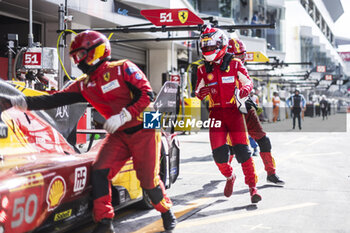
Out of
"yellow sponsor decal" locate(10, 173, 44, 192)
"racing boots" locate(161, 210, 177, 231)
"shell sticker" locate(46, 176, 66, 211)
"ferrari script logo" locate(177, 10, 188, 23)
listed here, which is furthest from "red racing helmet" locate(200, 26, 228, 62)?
"ferrari script logo" locate(177, 10, 188, 23)

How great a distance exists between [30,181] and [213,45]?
10.00 feet

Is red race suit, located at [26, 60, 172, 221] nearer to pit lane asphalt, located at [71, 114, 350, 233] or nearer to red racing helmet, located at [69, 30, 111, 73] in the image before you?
red racing helmet, located at [69, 30, 111, 73]

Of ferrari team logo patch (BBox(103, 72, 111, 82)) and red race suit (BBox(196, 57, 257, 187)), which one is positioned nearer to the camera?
ferrari team logo patch (BBox(103, 72, 111, 82))

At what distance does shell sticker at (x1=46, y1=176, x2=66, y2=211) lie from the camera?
3.10m

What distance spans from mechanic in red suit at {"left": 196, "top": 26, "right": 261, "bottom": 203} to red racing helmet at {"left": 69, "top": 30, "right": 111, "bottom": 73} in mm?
1942

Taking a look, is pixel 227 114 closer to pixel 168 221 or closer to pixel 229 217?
pixel 229 217

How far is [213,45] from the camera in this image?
5.35 meters

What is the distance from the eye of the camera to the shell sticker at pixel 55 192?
3102 mm

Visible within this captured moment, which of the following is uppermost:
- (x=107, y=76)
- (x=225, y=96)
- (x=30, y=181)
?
(x=107, y=76)

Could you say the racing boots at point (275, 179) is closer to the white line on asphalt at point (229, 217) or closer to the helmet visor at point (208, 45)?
the white line on asphalt at point (229, 217)

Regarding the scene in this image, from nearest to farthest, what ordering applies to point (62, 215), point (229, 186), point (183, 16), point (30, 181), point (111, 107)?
point (30, 181) < point (62, 215) < point (111, 107) < point (229, 186) < point (183, 16)

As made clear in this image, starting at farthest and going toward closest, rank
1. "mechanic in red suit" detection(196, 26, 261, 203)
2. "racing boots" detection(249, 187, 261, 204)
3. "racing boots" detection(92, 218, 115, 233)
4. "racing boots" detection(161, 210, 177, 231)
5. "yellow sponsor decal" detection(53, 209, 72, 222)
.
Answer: "mechanic in red suit" detection(196, 26, 261, 203) → "racing boots" detection(249, 187, 261, 204) → "racing boots" detection(161, 210, 177, 231) → "racing boots" detection(92, 218, 115, 233) → "yellow sponsor decal" detection(53, 209, 72, 222)

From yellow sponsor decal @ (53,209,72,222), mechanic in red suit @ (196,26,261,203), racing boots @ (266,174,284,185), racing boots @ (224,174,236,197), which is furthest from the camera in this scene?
racing boots @ (266,174,284,185)

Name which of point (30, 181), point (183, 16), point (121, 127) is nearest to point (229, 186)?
point (121, 127)
